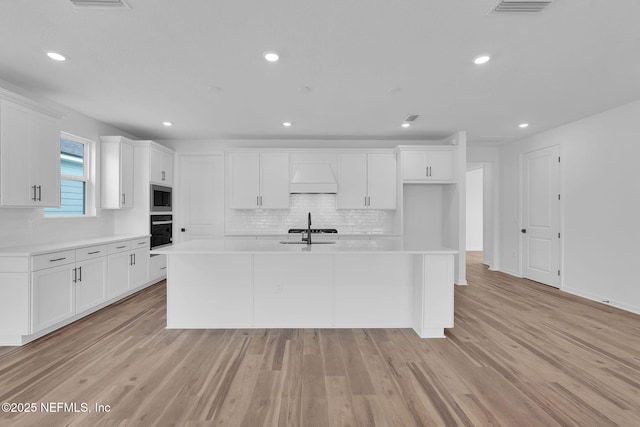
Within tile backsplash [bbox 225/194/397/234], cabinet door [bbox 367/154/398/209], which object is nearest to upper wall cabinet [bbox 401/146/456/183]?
cabinet door [bbox 367/154/398/209]

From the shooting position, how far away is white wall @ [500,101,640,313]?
3852 mm

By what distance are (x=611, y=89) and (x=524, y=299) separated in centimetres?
288

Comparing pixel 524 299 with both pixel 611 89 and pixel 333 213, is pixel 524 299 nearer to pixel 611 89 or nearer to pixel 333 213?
pixel 611 89

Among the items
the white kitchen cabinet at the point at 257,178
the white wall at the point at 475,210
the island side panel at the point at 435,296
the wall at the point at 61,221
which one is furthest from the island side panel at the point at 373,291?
the white wall at the point at 475,210

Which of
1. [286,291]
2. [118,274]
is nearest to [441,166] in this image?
[286,291]

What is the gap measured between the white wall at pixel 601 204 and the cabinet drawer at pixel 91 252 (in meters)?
6.83

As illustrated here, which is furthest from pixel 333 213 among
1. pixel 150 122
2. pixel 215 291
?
pixel 150 122

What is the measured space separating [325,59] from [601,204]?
4.51 metres

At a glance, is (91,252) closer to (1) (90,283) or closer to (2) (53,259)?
(1) (90,283)

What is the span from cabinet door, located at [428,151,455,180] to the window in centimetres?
564

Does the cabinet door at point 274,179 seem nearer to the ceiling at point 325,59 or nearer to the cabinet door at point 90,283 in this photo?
the ceiling at point 325,59

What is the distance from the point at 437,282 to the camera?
3.01 meters

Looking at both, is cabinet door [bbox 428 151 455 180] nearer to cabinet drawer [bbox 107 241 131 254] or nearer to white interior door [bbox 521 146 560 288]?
white interior door [bbox 521 146 560 288]

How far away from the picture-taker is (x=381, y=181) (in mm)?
5543
